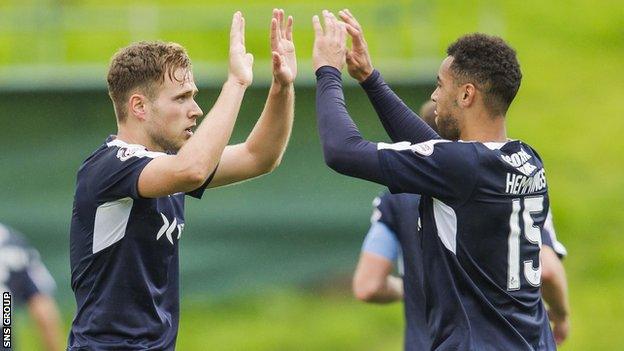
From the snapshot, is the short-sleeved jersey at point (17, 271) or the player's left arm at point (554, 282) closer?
the player's left arm at point (554, 282)

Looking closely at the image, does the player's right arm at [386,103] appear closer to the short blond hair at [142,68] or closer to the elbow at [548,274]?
the short blond hair at [142,68]

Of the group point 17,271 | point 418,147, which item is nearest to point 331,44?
point 418,147

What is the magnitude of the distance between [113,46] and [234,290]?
5.61 meters

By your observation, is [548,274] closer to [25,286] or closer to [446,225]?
[446,225]

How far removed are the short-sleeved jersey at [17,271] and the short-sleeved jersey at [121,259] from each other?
7.90 feet

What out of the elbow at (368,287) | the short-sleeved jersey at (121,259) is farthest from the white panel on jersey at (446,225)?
the elbow at (368,287)

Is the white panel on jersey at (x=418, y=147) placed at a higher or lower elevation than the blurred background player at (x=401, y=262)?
higher

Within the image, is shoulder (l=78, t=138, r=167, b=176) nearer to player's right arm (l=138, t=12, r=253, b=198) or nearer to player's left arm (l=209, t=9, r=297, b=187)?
player's right arm (l=138, t=12, r=253, b=198)

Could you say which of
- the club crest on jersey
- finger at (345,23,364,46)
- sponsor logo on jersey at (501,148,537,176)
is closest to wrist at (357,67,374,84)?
finger at (345,23,364,46)

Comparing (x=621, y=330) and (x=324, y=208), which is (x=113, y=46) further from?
(x=621, y=330)

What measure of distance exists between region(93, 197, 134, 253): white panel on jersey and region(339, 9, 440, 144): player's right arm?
4.18ft

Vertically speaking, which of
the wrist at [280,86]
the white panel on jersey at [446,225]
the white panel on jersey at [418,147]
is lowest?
the white panel on jersey at [446,225]

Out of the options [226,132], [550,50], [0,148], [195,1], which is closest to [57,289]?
[0,148]

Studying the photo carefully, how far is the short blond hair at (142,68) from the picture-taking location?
5.42 metres
